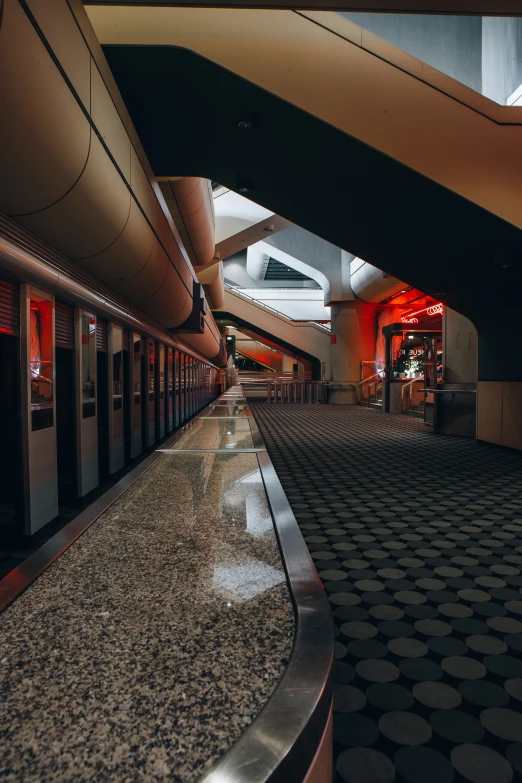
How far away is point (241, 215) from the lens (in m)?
13.5

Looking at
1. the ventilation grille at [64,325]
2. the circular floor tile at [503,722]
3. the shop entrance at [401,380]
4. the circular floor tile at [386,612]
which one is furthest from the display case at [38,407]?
the shop entrance at [401,380]

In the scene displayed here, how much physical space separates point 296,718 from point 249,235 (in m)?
14.4

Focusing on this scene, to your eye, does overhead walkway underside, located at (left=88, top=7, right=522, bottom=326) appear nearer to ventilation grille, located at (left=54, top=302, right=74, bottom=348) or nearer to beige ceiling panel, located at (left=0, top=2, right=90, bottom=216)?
ventilation grille, located at (left=54, top=302, right=74, bottom=348)

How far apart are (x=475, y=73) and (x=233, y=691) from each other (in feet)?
30.8

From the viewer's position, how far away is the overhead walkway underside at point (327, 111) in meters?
4.80

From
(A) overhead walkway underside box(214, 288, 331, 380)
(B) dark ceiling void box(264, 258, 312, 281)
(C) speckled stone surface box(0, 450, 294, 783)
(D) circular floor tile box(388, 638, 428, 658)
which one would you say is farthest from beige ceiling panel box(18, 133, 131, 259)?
(B) dark ceiling void box(264, 258, 312, 281)

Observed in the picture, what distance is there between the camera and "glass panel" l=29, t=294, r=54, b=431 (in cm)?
379

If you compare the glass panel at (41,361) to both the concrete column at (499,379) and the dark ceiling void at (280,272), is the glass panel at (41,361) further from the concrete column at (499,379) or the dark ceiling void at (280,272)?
the dark ceiling void at (280,272)

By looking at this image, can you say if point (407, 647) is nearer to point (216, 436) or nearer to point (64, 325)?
point (216, 436)

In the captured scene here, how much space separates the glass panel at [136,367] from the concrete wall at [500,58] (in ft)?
22.0

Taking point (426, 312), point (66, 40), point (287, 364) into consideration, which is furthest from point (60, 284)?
point (287, 364)

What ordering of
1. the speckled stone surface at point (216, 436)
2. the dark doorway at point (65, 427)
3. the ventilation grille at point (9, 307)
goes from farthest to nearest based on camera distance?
the dark doorway at point (65, 427)
the speckled stone surface at point (216, 436)
the ventilation grille at point (9, 307)

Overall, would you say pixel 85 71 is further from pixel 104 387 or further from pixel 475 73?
pixel 475 73

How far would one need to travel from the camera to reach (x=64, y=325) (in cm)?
461
